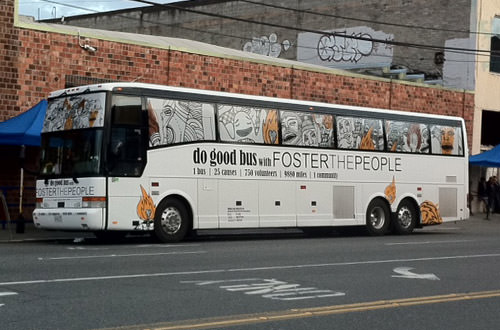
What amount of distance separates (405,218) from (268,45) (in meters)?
23.3

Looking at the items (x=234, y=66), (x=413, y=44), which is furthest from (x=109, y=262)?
(x=413, y=44)

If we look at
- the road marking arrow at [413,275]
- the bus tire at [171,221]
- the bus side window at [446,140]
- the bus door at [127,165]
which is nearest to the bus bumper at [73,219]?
the bus door at [127,165]

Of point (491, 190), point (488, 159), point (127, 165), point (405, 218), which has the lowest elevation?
point (405, 218)

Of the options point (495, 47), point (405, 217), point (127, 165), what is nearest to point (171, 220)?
point (127, 165)

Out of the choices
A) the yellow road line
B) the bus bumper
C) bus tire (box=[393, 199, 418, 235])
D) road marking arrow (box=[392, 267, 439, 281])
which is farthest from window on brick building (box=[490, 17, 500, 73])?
the yellow road line

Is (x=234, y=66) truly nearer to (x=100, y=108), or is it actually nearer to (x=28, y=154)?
(x=28, y=154)

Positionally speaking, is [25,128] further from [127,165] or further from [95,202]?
[95,202]

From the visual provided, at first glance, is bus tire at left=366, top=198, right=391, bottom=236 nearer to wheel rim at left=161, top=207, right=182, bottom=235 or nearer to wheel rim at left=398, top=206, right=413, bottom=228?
wheel rim at left=398, top=206, right=413, bottom=228

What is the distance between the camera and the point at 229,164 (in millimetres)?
20703

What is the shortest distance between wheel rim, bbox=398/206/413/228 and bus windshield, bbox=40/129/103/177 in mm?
10067

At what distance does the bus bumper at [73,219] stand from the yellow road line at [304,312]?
9.13 metres

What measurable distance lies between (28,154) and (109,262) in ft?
35.5

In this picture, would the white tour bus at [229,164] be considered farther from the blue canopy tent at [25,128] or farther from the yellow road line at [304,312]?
the yellow road line at [304,312]

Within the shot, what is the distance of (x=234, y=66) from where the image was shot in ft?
96.5
